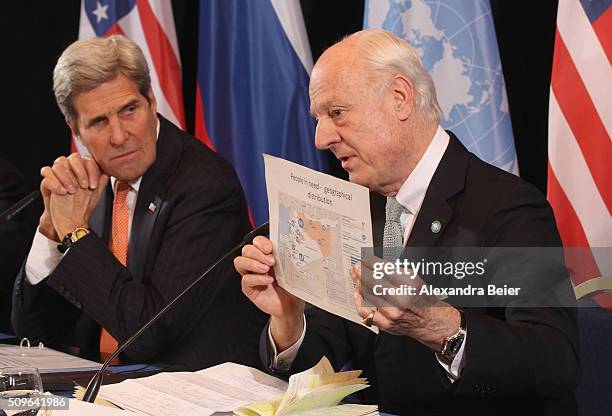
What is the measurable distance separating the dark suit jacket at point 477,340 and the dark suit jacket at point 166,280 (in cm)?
52

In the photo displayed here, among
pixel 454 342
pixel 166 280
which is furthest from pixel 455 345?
pixel 166 280

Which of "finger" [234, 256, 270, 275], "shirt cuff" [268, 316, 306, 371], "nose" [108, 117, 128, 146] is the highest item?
"nose" [108, 117, 128, 146]

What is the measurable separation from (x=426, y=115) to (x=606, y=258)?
954mm

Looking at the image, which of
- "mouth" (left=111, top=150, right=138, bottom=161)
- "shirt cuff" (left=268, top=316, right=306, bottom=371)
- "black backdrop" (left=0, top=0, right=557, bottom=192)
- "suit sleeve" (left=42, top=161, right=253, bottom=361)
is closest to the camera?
"shirt cuff" (left=268, top=316, right=306, bottom=371)

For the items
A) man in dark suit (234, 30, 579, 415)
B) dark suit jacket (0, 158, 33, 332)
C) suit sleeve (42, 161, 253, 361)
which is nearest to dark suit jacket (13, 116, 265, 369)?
suit sleeve (42, 161, 253, 361)

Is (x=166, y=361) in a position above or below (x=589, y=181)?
below

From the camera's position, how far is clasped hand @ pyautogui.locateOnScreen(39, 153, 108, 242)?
2.85 metres

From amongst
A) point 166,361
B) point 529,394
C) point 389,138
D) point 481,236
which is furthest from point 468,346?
point 166,361

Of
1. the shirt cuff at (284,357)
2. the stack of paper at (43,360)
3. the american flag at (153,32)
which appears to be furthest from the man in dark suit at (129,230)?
the american flag at (153,32)

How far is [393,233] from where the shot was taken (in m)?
2.28

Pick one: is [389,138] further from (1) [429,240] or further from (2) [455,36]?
(2) [455,36]

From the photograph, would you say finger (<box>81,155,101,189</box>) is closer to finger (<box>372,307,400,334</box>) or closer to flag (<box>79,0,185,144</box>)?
flag (<box>79,0,185,144</box>)

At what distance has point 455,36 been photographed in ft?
10.7

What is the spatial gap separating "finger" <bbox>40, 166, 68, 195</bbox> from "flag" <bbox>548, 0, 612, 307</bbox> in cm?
150
